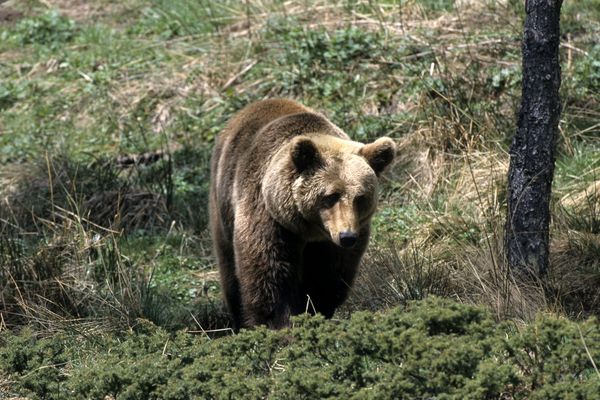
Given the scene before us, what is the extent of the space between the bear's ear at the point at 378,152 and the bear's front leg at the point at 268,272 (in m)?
0.64

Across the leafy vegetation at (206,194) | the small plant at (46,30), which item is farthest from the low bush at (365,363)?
the small plant at (46,30)

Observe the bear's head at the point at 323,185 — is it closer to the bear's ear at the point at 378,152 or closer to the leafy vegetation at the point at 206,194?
the bear's ear at the point at 378,152

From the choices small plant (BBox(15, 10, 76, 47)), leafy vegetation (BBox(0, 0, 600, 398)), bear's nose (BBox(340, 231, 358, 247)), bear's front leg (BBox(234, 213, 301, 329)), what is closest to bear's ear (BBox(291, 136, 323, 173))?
bear's front leg (BBox(234, 213, 301, 329))

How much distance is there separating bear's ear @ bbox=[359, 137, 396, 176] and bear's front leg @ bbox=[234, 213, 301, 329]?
0.64 m

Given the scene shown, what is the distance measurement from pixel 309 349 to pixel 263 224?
148 centimetres

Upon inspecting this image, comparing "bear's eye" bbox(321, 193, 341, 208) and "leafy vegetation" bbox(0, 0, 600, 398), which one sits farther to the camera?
"bear's eye" bbox(321, 193, 341, 208)

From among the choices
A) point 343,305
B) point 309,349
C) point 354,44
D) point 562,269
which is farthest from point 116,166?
point 309,349

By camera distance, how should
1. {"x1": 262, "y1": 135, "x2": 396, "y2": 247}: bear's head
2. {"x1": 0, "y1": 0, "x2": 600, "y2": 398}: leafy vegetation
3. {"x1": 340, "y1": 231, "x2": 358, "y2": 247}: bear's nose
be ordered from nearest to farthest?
{"x1": 0, "y1": 0, "x2": 600, "y2": 398}: leafy vegetation < {"x1": 340, "y1": 231, "x2": 358, "y2": 247}: bear's nose < {"x1": 262, "y1": 135, "x2": 396, "y2": 247}: bear's head

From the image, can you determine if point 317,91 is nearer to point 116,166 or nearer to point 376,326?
point 116,166

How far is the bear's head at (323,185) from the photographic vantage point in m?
6.18

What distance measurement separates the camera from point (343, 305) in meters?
7.31

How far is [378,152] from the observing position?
253 inches

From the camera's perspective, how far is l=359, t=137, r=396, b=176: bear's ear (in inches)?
252

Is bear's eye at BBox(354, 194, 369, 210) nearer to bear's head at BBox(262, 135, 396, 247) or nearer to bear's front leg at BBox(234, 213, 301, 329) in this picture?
bear's head at BBox(262, 135, 396, 247)
